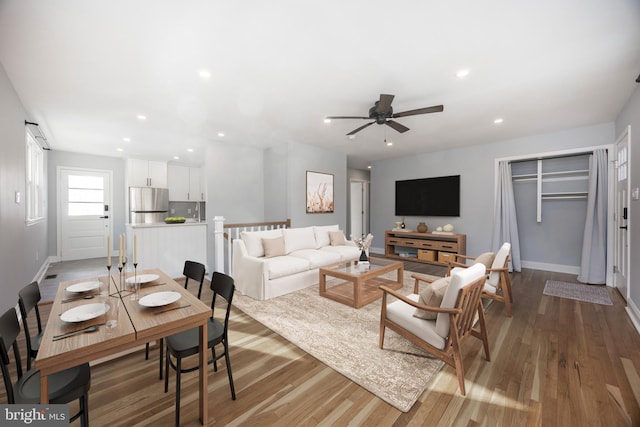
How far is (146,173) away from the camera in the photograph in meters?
7.09

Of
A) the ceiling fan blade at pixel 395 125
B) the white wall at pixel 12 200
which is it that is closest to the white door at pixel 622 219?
the ceiling fan blade at pixel 395 125

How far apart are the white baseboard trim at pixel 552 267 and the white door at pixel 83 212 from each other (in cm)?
993

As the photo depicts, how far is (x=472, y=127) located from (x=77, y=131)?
6932 millimetres

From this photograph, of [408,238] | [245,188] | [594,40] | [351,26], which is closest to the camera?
[351,26]

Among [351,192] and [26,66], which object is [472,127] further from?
[26,66]

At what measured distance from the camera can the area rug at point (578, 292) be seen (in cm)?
362

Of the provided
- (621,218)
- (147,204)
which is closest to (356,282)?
(621,218)

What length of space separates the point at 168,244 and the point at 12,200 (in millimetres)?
1910

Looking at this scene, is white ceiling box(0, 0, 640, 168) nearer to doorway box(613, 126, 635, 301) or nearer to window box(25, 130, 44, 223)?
doorway box(613, 126, 635, 301)

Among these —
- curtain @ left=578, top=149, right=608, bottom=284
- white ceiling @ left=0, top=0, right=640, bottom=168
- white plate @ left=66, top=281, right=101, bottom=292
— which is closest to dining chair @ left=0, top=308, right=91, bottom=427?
white plate @ left=66, top=281, right=101, bottom=292

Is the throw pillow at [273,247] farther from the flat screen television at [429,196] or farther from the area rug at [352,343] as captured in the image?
the flat screen television at [429,196]

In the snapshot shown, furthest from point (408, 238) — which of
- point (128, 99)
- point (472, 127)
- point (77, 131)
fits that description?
point (77, 131)

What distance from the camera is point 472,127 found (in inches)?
176

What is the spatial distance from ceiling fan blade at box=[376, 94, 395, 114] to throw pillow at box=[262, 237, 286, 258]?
2.46m
